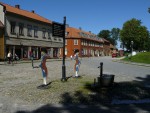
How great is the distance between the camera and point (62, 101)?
9.73 m

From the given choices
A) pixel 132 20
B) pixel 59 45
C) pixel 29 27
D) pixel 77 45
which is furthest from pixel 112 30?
pixel 29 27

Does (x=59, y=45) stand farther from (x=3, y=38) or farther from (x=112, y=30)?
(x=112, y=30)

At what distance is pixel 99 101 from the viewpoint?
32.5 ft

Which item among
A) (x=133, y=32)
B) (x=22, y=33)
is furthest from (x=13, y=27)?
Answer: (x=133, y=32)

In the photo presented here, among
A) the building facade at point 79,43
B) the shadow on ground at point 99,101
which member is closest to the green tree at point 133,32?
the building facade at point 79,43

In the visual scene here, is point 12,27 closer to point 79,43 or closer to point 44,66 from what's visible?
point 44,66

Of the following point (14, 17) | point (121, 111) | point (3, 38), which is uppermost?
point (14, 17)

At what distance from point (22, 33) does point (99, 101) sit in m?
37.2

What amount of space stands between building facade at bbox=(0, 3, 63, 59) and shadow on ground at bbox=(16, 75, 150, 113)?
31006 millimetres

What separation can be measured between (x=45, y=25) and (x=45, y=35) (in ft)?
5.89

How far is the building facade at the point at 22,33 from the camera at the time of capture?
4144cm

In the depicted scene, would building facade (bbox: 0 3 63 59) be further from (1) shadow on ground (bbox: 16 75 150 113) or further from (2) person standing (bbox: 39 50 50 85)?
(1) shadow on ground (bbox: 16 75 150 113)

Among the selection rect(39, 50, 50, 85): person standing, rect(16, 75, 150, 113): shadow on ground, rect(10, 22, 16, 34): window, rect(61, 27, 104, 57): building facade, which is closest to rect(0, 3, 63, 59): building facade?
rect(10, 22, 16, 34): window

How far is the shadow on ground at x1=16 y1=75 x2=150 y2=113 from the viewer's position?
27.9ft
